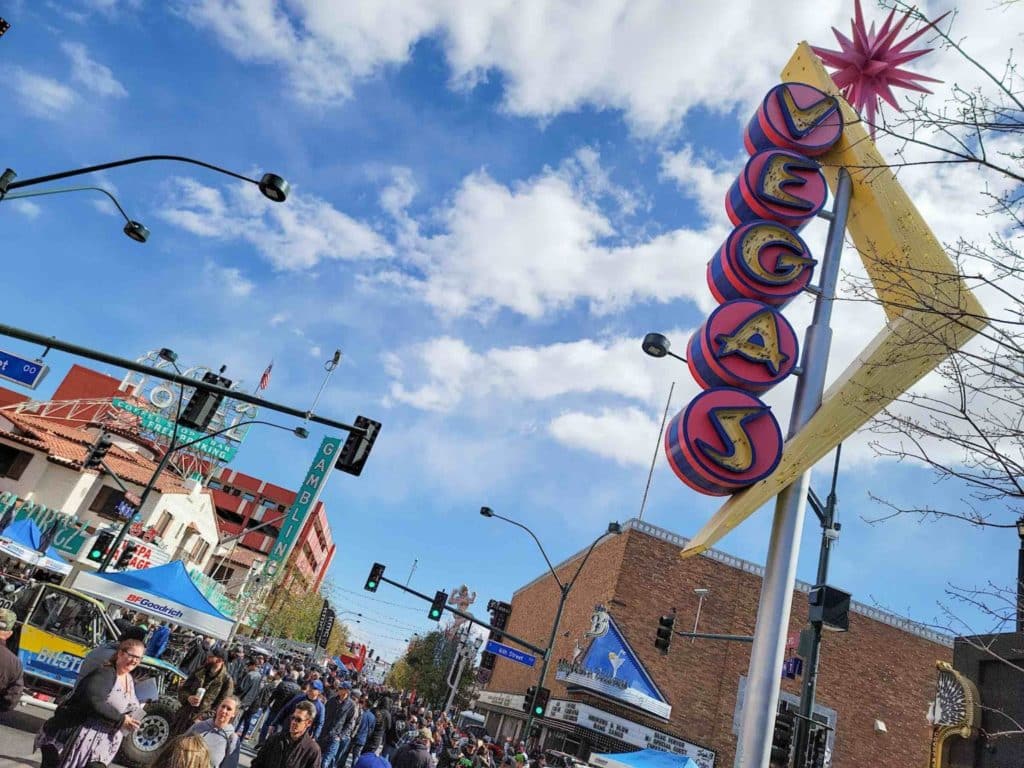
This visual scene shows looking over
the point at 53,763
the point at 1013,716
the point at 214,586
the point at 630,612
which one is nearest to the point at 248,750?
the point at 53,763

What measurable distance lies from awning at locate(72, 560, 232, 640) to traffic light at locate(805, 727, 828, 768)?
14170 millimetres

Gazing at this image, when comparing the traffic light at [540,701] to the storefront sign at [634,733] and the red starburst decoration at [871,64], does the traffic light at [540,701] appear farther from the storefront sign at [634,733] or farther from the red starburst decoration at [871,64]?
the red starburst decoration at [871,64]

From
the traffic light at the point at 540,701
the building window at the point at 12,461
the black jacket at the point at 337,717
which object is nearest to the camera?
the black jacket at the point at 337,717

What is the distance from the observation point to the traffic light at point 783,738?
9.01 metres

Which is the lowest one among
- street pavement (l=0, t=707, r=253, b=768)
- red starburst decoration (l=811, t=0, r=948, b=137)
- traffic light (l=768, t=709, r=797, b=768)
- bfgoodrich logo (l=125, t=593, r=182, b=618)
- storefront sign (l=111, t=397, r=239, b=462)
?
street pavement (l=0, t=707, r=253, b=768)

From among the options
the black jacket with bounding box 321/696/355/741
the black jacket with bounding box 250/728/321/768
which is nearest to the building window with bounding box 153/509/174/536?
the black jacket with bounding box 321/696/355/741

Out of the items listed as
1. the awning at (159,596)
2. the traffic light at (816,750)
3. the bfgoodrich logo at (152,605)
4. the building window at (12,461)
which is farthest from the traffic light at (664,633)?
the building window at (12,461)

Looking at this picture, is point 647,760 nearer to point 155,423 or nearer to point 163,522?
point 163,522

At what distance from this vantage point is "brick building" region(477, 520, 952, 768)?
26.8 m

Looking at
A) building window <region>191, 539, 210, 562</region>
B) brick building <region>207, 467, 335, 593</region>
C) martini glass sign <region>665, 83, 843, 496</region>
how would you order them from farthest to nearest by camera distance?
1. brick building <region>207, 467, 335, 593</region>
2. building window <region>191, 539, 210, 562</region>
3. martini glass sign <region>665, 83, 843, 496</region>

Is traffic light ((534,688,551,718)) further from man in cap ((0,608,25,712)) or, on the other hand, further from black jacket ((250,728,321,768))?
man in cap ((0,608,25,712))

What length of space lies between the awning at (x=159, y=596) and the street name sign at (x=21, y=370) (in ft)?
21.3

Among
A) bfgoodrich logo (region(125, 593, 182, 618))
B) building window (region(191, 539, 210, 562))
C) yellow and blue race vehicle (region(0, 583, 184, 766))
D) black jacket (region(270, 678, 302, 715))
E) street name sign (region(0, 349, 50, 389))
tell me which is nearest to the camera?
yellow and blue race vehicle (region(0, 583, 184, 766))

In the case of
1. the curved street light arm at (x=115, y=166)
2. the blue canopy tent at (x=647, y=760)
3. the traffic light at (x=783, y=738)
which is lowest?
the blue canopy tent at (x=647, y=760)
